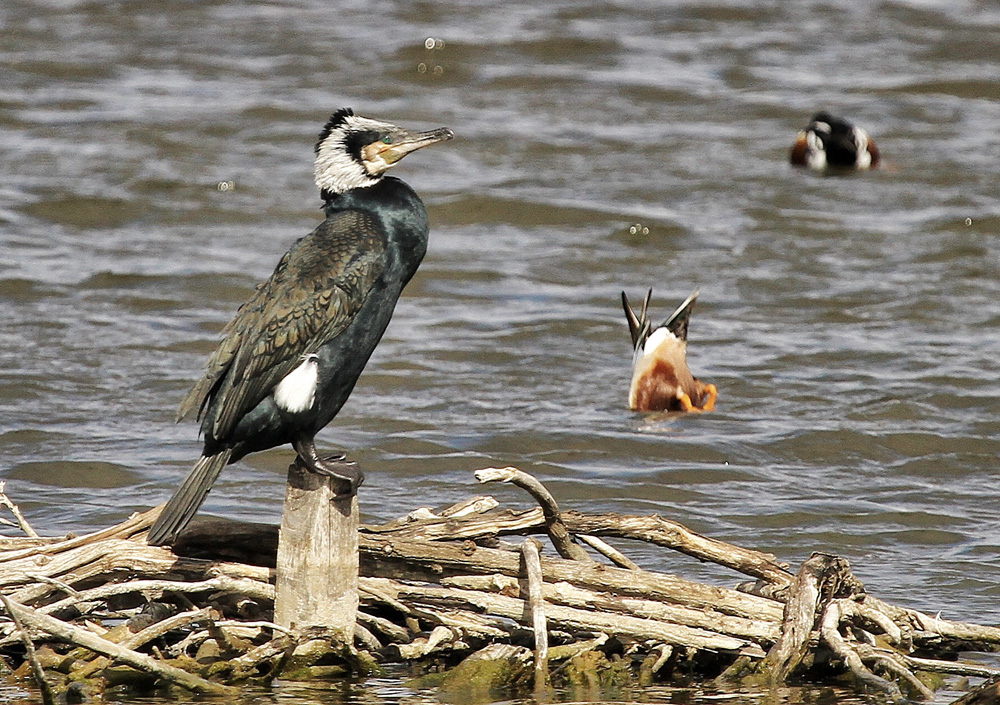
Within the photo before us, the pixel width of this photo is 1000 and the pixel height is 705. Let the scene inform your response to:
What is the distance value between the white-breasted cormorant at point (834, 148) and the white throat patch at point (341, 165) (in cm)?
871

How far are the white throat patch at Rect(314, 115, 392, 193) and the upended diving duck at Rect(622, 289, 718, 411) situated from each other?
3654 millimetres

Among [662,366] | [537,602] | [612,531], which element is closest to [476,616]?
[537,602]

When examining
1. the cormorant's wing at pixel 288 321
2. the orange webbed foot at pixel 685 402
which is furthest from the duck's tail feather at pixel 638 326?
the cormorant's wing at pixel 288 321

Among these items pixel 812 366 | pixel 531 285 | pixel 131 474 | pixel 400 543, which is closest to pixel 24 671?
pixel 400 543

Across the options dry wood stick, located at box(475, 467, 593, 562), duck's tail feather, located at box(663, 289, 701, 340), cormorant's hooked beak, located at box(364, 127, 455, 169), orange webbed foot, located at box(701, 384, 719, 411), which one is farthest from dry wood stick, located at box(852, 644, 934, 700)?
orange webbed foot, located at box(701, 384, 719, 411)

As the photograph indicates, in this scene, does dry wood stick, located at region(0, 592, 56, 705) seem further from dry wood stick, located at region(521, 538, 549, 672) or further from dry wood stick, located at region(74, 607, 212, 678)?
dry wood stick, located at region(521, 538, 549, 672)

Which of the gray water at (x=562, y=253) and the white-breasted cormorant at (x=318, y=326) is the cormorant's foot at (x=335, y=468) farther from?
the gray water at (x=562, y=253)

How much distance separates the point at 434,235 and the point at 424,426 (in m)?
3.81

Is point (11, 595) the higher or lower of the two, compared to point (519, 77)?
lower

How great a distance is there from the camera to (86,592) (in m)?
4.66

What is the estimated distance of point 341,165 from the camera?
516cm

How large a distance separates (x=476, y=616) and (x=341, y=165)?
149cm

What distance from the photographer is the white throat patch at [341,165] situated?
5.15 meters

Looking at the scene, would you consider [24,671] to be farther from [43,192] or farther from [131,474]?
[43,192]
